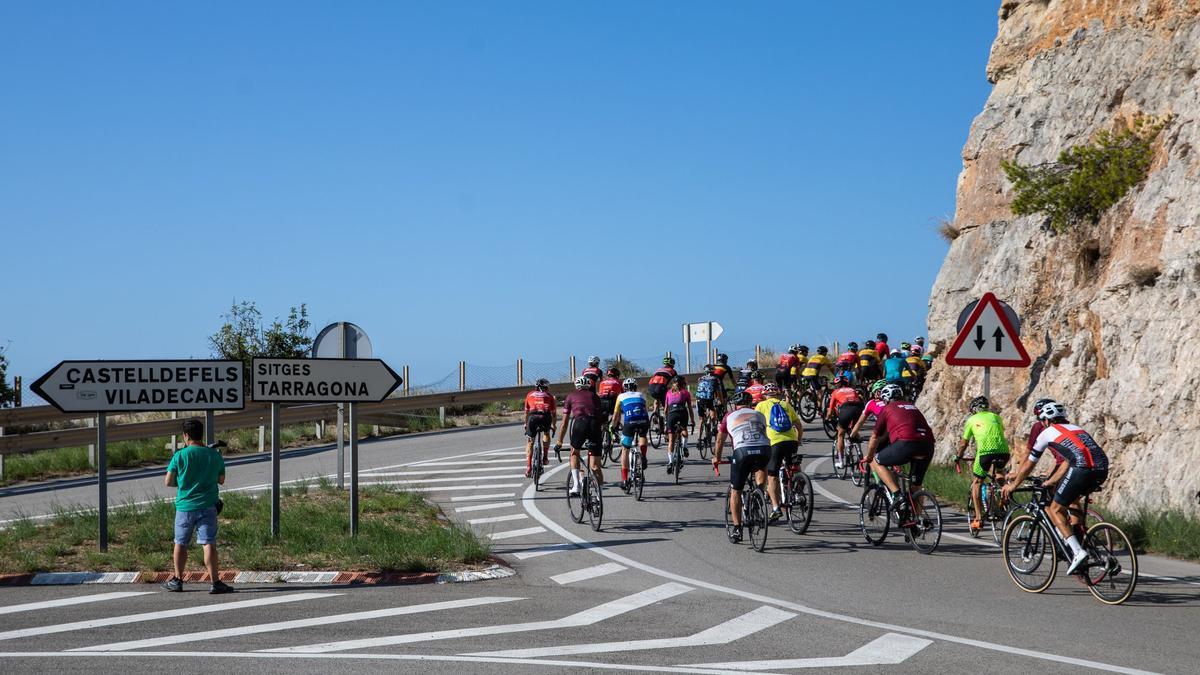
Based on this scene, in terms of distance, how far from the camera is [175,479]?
39.0 feet

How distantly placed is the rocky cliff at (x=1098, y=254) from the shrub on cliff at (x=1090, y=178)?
0.37 meters

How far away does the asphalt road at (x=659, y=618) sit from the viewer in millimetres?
8453

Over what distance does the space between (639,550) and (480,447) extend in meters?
14.6

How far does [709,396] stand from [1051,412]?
13.6 meters

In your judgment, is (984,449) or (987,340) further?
(987,340)

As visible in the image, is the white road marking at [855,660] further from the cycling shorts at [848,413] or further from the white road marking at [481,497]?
the cycling shorts at [848,413]

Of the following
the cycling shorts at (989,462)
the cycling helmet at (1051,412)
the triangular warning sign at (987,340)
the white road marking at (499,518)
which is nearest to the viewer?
the cycling helmet at (1051,412)

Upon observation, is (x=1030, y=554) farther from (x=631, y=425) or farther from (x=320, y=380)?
(x=631, y=425)

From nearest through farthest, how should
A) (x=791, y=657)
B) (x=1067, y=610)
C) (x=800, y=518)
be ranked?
1. (x=791, y=657)
2. (x=1067, y=610)
3. (x=800, y=518)

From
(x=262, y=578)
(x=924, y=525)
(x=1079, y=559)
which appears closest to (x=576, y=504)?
(x=924, y=525)

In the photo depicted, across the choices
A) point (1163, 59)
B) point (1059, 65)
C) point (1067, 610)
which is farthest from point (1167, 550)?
point (1059, 65)

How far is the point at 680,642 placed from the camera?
9102mm

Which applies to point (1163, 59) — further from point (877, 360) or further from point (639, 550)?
point (639, 550)

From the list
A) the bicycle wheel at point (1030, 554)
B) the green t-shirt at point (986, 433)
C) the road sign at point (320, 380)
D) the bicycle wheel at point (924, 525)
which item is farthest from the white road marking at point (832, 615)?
the green t-shirt at point (986, 433)
